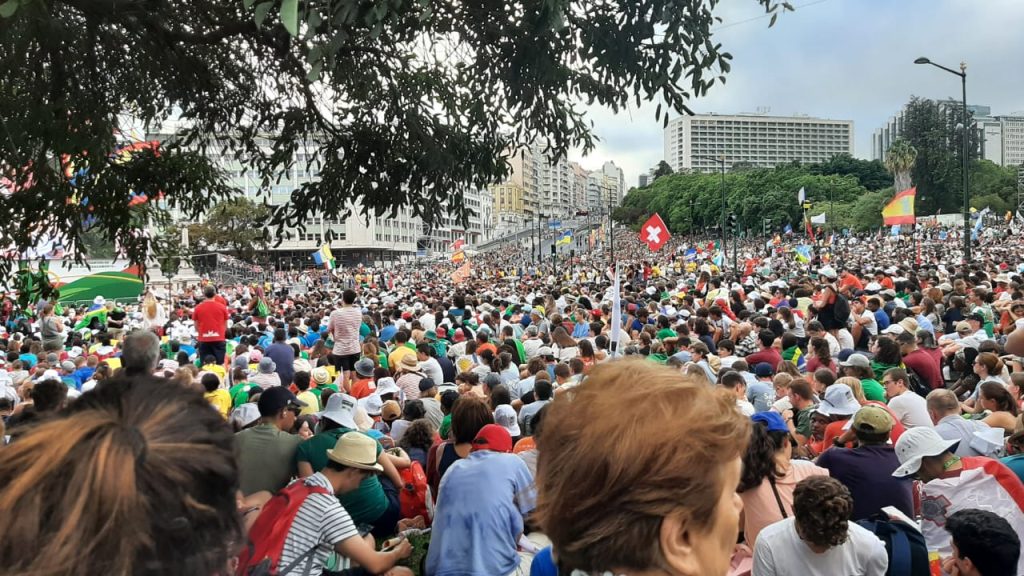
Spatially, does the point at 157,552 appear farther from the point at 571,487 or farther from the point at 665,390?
the point at 665,390

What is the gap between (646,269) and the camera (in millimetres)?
34406

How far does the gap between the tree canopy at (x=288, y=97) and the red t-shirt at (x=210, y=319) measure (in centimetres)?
498

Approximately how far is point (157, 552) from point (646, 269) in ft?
111

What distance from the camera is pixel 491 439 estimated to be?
5008mm

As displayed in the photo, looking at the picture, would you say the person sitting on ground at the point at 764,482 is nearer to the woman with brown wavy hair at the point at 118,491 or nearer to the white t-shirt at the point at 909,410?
the white t-shirt at the point at 909,410

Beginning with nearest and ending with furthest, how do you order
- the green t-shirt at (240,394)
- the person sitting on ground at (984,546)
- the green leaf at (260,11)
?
1. the green leaf at (260,11)
2. the person sitting on ground at (984,546)
3. the green t-shirt at (240,394)

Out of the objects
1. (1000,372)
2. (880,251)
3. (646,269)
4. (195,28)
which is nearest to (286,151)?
(195,28)

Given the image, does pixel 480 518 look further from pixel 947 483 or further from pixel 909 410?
pixel 909 410

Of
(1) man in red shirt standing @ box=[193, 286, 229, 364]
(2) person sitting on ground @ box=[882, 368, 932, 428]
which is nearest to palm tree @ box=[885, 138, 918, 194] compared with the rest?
(1) man in red shirt standing @ box=[193, 286, 229, 364]

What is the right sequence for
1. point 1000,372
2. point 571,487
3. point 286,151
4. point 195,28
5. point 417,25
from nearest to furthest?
point 571,487, point 417,25, point 195,28, point 286,151, point 1000,372

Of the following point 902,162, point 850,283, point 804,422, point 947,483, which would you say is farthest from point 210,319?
point 902,162

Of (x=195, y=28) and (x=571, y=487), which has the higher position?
(x=195, y=28)

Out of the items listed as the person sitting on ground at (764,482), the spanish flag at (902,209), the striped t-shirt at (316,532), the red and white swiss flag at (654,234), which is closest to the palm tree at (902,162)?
the spanish flag at (902,209)

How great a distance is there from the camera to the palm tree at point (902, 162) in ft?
289
